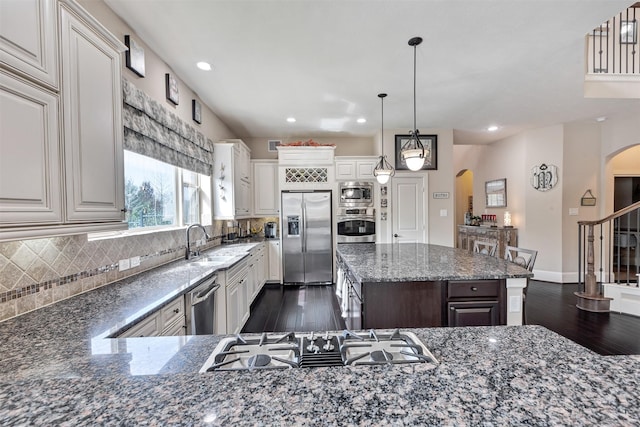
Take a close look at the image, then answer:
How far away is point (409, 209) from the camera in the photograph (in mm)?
5008

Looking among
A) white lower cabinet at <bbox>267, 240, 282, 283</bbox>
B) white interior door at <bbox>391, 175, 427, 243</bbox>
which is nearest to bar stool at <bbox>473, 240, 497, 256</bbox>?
white interior door at <bbox>391, 175, 427, 243</bbox>

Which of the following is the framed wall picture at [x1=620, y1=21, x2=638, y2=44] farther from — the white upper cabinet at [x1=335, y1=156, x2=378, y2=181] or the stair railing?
the white upper cabinet at [x1=335, y1=156, x2=378, y2=181]

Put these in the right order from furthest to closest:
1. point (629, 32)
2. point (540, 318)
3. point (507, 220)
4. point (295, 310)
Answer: point (507, 220) < point (629, 32) < point (295, 310) < point (540, 318)

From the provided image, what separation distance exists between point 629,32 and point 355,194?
4.50 metres

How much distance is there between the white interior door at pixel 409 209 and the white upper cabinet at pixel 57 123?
4313 mm

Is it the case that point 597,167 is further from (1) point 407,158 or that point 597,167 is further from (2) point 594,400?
(2) point 594,400

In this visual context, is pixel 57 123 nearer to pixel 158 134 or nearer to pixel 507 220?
pixel 158 134

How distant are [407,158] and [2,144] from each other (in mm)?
2532

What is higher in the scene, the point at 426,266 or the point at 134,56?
the point at 134,56

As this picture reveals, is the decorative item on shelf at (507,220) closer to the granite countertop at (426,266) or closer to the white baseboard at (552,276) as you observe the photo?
the white baseboard at (552,276)

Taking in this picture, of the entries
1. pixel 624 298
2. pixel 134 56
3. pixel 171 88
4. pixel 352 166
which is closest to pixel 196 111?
pixel 171 88

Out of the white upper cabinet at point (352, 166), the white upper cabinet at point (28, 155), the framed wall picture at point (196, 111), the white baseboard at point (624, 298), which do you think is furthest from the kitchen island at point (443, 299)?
the white upper cabinet at point (352, 166)

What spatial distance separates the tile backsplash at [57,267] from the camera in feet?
Answer: 4.25

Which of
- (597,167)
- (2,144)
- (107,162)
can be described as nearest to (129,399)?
(2,144)
